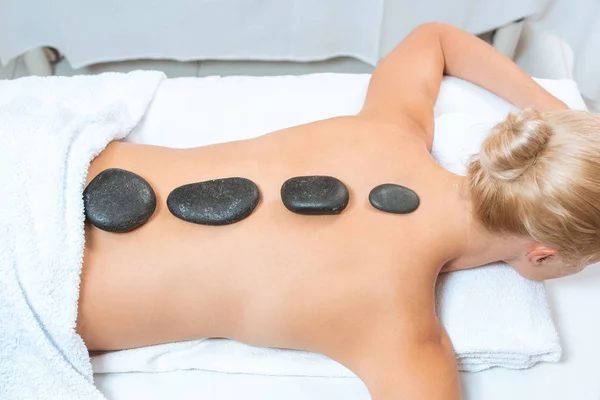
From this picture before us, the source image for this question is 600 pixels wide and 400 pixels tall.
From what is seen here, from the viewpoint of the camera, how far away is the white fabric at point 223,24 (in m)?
1.29

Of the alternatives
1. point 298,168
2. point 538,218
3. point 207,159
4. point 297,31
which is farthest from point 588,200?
point 297,31

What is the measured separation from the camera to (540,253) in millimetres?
757

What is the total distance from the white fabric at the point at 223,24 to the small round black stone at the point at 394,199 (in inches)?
26.2

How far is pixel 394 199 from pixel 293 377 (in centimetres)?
29

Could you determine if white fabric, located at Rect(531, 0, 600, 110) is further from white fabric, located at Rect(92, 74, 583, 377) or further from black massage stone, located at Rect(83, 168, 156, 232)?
black massage stone, located at Rect(83, 168, 156, 232)

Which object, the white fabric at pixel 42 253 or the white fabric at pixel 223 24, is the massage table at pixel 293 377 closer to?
the white fabric at pixel 42 253

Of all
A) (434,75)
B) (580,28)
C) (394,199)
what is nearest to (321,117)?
(434,75)

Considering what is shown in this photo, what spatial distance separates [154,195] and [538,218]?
1.53 ft

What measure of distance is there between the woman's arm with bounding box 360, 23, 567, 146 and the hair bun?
222 millimetres

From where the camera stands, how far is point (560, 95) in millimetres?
1089

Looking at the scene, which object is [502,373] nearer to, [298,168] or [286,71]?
[298,168]

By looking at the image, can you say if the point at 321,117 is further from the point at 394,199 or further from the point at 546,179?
the point at 546,179

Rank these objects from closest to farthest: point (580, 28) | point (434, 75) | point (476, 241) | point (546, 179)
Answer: point (546, 179) < point (476, 241) < point (434, 75) < point (580, 28)

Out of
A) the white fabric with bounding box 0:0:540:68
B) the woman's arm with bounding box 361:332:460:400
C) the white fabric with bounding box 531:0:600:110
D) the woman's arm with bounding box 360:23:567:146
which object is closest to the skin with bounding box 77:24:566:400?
the woman's arm with bounding box 361:332:460:400
